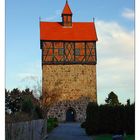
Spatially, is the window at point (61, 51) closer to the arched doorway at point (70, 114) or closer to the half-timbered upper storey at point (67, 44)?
the half-timbered upper storey at point (67, 44)

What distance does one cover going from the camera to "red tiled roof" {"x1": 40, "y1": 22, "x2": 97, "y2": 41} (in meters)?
37.8

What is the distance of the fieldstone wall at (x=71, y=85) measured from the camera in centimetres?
3638

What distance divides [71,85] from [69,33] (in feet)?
19.3

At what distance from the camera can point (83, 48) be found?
126 ft

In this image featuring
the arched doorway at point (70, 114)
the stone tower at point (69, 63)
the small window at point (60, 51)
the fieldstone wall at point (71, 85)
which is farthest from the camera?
the arched doorway at point (70, 114)

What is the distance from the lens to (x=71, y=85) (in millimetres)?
35875

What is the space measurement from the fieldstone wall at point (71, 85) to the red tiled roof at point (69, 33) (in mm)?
2853

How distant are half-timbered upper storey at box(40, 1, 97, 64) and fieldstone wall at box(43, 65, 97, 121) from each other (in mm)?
754

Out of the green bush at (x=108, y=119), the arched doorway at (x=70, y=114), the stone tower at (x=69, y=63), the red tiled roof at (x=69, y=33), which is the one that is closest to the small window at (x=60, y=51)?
the stone tower at (x=69, y=63)

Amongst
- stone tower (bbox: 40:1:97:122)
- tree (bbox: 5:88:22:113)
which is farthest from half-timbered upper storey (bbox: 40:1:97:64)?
tree (bbox: 5:88:22:113)

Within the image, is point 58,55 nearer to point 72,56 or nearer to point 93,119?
point 72,56

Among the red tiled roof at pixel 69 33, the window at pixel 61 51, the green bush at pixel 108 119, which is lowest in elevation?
the green bush at pixel 108 119
